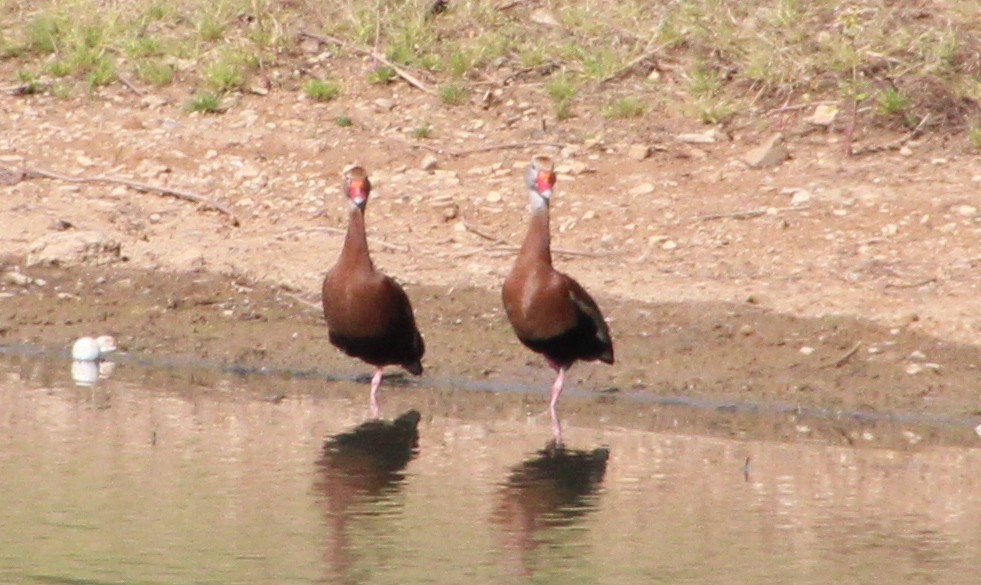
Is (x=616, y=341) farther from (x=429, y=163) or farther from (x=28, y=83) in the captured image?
(x=28, y=83)

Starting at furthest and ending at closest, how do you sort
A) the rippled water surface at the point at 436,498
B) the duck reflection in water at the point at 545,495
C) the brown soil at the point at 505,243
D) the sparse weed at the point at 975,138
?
the sparse weed at the point at 975,138 < the brown soil at the point at 505,243 < the duck reflection in water at the point at 545,495 < the rippled water surface at the point at 436,498

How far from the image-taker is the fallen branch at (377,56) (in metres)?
13.2

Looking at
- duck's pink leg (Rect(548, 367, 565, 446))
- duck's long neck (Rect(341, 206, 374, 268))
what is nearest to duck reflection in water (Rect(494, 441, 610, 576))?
duck's pink leg (Rect(548, 367, 565, 446))

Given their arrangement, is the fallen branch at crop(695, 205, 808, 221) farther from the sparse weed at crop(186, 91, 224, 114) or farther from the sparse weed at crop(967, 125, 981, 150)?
the sparse weed at crop(186, 91, 224, 114)

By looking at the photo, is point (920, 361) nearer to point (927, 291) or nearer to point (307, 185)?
point (927, 291)

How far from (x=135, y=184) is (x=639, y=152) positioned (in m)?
3.09

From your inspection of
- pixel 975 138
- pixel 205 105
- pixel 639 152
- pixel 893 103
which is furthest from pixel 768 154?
pixel 205 105

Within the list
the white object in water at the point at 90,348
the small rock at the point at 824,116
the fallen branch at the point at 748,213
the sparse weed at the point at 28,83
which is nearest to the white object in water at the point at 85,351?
the white object in water at the point at 90,348

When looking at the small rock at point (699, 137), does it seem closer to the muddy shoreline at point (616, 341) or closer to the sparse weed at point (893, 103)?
the sparse weed at point (893, 103)

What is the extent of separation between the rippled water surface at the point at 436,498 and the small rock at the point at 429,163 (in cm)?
303

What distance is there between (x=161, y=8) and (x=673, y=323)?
5.58m

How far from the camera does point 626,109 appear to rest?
41.5ft

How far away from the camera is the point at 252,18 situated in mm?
13984

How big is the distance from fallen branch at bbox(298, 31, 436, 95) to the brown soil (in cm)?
14
